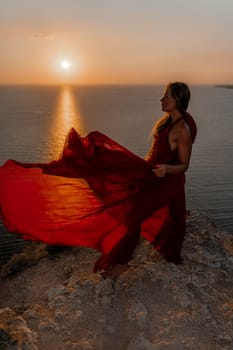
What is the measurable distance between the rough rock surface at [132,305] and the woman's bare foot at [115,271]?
13 centimetres

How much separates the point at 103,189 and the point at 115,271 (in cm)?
151

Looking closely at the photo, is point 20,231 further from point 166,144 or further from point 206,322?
point 206,322

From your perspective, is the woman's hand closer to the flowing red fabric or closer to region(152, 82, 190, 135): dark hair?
the flowing red fabric

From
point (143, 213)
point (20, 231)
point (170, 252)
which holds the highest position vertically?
point (143, 213)

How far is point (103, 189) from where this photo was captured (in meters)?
6.02

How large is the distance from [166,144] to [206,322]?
105 inches

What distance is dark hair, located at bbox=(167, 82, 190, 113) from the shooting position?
552 cm

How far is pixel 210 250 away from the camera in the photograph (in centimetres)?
809

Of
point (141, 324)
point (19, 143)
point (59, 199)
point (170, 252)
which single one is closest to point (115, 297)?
point (141, 324)

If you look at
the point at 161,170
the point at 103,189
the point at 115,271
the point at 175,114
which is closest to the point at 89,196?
the point at 103,189

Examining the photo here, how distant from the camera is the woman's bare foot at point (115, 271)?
660cm

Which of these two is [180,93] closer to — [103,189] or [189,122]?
[189,122]

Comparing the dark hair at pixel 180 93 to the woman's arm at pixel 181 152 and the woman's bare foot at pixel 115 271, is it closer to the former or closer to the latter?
the woman's arm at pixel 181 152

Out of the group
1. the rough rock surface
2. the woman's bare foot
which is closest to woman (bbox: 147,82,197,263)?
the woman's bare foot
